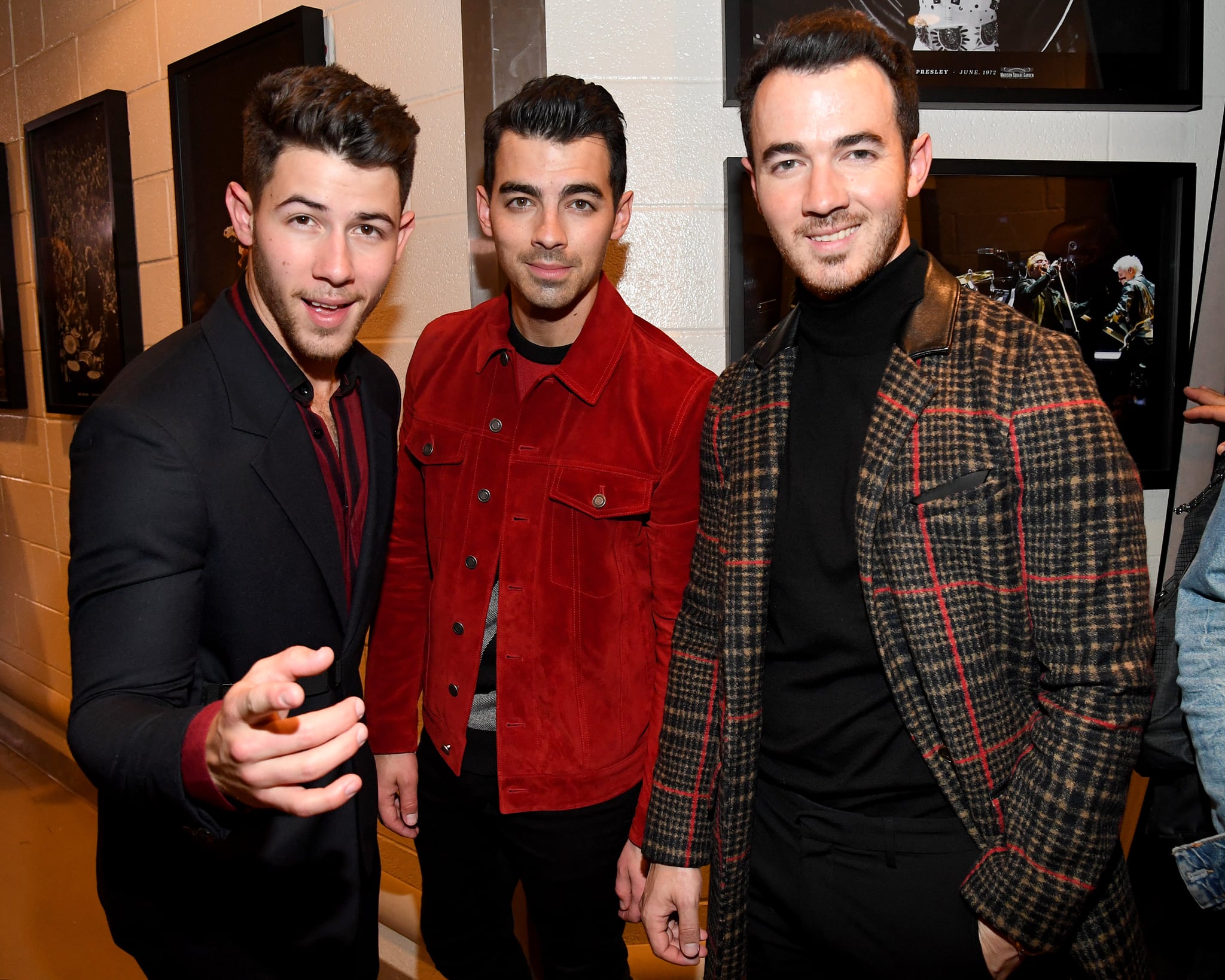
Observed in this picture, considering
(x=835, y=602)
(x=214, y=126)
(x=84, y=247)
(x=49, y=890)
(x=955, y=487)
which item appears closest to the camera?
(x=955, y=487)

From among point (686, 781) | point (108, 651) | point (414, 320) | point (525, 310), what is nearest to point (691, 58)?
point (525, 310)

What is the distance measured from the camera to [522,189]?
1526mm

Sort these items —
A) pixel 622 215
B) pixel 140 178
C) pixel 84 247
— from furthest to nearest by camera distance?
1. pixel 84 247
2. pixel 140 178
3. pixel 622 215

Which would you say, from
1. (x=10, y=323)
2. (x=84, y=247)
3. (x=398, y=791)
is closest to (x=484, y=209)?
(x=398, y=791)

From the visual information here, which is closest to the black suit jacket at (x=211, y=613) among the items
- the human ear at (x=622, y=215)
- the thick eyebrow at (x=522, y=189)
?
the thick eyebrow at (x=522, y=189)

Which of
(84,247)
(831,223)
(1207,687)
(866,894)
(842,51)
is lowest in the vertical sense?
(866,894)

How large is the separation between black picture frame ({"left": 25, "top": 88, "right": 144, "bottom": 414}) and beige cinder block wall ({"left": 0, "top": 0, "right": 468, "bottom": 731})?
54 millimetres

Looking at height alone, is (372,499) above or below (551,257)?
below

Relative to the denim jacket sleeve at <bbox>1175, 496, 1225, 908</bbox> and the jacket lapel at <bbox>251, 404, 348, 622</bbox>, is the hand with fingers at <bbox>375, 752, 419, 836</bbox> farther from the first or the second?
the denim jacket sleeve at <bbox>1175, 496, 1225, 908</bbox>

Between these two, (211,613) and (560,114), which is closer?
(211,613)

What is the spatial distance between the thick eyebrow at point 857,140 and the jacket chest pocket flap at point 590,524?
24.0 inches

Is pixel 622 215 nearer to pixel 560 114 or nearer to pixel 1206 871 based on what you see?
pixel 560 114

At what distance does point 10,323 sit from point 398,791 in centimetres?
324

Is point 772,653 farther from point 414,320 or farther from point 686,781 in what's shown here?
point 414,320
